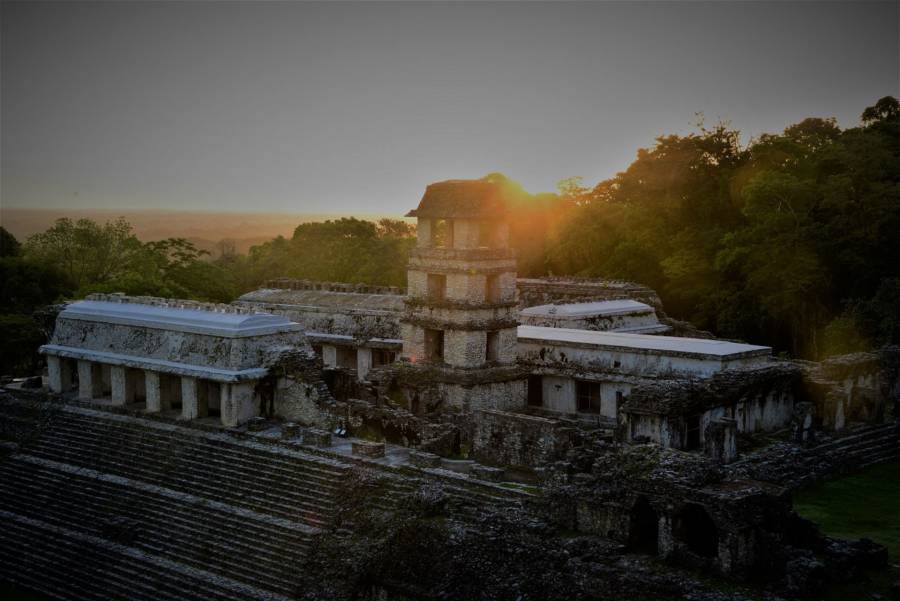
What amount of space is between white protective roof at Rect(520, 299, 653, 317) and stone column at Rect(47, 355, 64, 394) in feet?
49.7

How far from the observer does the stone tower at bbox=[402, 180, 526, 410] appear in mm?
29500

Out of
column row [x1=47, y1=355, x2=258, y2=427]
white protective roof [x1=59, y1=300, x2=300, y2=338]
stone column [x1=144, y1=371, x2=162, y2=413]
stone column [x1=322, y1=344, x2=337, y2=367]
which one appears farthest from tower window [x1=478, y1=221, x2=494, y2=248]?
stone column [x1=322, y1=344, x2=337, y2=367]

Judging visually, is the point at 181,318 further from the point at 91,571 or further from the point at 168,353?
the point at 91,571

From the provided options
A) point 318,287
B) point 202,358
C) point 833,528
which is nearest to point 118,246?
point 318,287

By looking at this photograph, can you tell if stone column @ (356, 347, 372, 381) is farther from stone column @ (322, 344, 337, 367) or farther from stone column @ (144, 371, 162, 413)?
stone column @ (144, 371, 162, 413)

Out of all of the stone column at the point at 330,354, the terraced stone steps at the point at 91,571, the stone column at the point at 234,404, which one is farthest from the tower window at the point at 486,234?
the terraced stone steps at the point at 91,571

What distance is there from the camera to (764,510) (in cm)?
1844

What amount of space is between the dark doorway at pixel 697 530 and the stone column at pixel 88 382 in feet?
63.1

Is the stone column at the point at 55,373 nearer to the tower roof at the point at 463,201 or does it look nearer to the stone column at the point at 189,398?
the stone column at the point at 189,398

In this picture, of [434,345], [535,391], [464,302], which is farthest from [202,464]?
[535,391]

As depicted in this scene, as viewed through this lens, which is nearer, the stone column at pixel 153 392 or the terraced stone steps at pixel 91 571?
the terraced stone steps at pixel 91 571

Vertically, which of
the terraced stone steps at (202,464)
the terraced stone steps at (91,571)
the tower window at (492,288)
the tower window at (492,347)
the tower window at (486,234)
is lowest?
the terraced stone steps at (91,571)

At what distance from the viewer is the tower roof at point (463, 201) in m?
30.1

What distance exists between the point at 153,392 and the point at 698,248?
1146 inches
